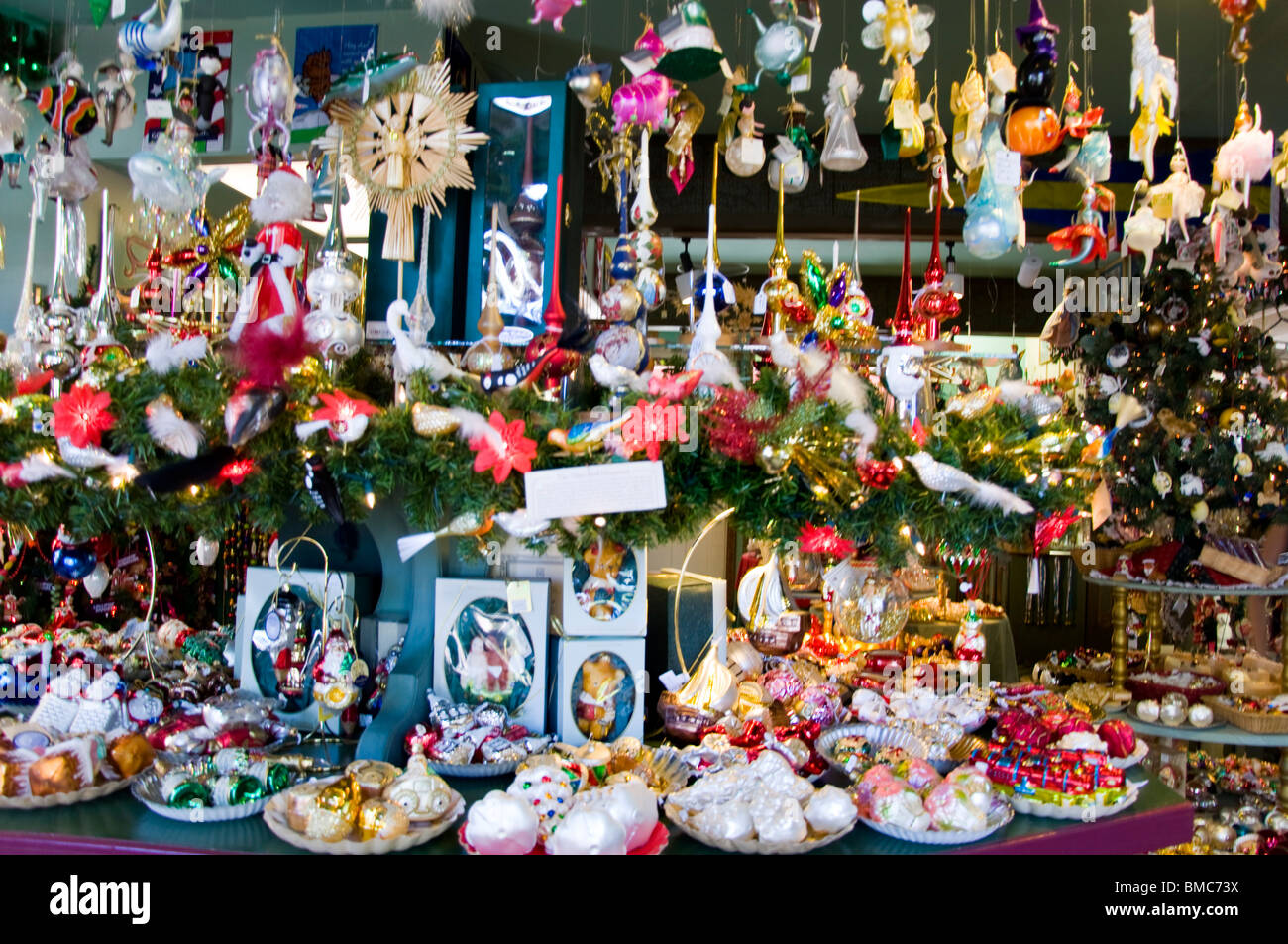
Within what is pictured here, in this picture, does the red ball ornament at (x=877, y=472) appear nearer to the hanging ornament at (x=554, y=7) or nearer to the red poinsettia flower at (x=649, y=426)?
the red poinsettia flower at (x=649, y=426)

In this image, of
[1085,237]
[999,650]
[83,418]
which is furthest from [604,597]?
[999,650]

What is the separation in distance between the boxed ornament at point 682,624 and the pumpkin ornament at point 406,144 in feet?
2.53

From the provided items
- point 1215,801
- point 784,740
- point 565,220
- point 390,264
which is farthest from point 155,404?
point 1215,801

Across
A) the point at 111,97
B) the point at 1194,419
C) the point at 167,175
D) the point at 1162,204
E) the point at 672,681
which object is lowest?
the point at 672,681

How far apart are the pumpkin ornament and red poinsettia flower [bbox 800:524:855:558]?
2.76 ft

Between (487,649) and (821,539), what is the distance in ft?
1.94

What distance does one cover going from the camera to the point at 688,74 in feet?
5.43

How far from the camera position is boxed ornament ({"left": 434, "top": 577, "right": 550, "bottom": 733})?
5.43 ft

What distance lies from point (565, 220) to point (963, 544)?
1.00 m

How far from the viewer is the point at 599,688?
5.41 ft

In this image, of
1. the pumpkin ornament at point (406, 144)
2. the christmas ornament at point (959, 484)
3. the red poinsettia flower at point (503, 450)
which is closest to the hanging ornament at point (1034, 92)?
the christmas ornament at point (959, 484)

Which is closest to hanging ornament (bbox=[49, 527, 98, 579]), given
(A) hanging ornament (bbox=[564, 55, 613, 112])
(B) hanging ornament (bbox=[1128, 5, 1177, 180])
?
(A) hanging ornament (bbox=[564, 55, 613, 112])

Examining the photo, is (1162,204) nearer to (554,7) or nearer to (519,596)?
(554,7)

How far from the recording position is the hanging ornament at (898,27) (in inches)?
66.5
